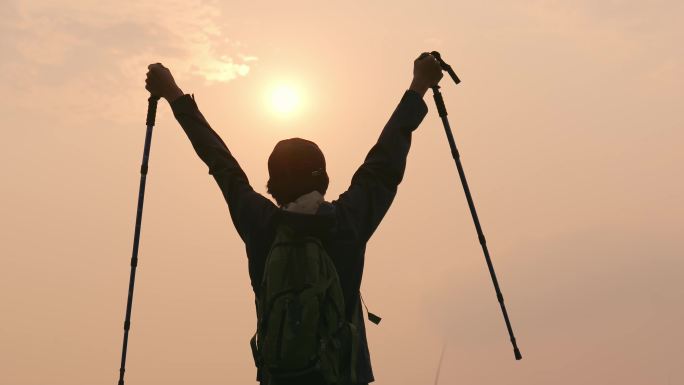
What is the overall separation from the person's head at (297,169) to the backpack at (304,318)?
462 millimetres

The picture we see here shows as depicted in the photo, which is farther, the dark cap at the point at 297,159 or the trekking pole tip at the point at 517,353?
the trekking pole tip at the point at 517,353

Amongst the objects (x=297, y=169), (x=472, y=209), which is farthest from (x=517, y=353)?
(x=297, y=169)

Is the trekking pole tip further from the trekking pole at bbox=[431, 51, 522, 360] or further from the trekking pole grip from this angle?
the trekking pole grip

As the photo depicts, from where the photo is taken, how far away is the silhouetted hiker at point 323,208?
9.58 m

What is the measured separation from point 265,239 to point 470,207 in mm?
3573

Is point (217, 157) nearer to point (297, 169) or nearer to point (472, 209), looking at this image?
point (297, 169)

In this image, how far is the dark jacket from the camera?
9.73m

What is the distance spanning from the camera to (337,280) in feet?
31.3

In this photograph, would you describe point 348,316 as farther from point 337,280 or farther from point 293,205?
point 293,205

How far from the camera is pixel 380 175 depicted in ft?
33.2

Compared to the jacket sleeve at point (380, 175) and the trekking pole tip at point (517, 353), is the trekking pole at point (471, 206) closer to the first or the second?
the trekking pole tip at point (517, 353)

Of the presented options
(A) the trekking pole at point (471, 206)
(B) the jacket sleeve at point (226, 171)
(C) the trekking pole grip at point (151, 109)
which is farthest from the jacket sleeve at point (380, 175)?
(C) the trekking pole grip at point (151, 109)

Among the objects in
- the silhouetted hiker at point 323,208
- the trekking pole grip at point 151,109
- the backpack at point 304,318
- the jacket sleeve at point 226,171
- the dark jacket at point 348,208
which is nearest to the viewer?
the backpack at point 304,318

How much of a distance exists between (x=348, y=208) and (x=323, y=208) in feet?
1.22
